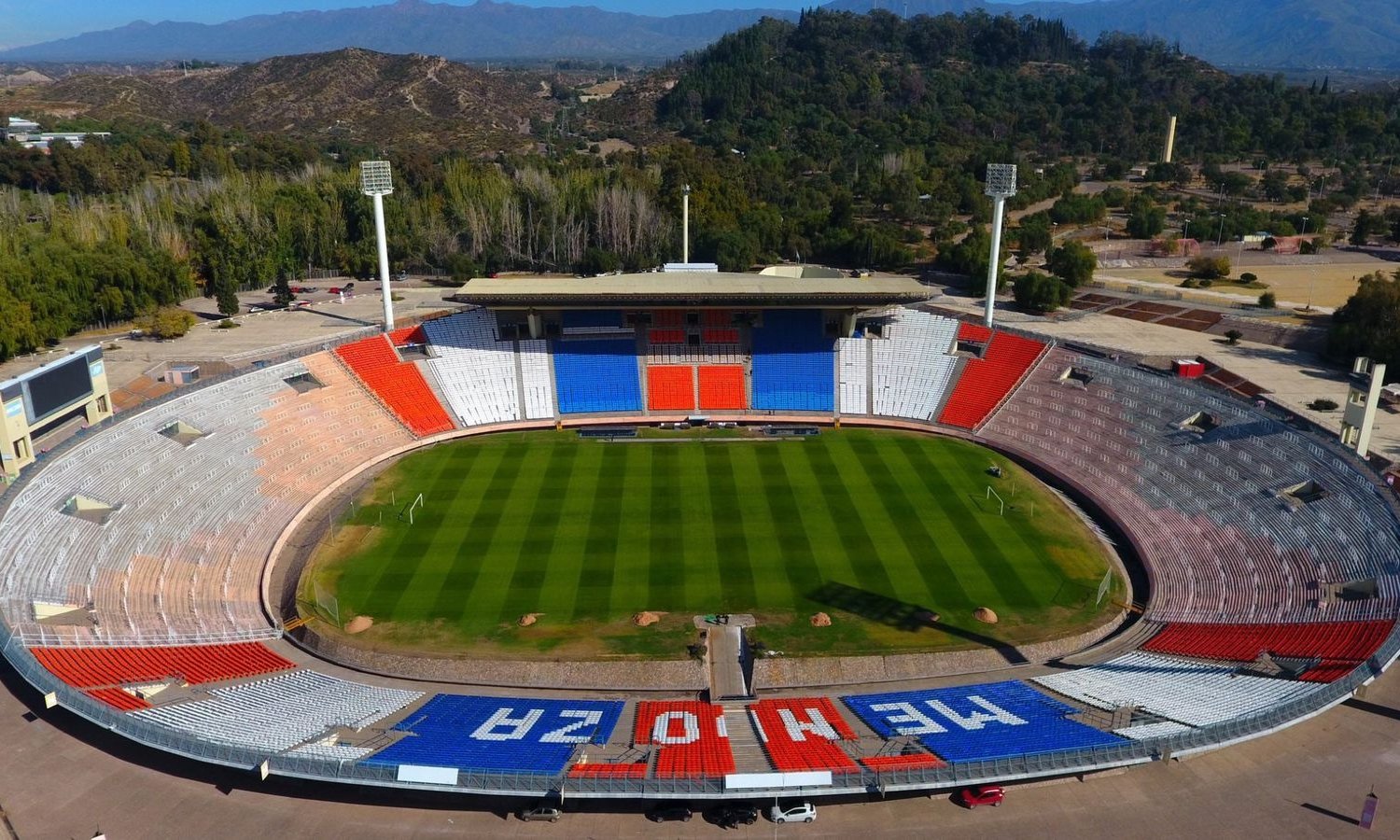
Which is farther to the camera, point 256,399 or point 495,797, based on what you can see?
point 256,399

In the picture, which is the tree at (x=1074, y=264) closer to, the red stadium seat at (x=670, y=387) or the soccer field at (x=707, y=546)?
the soccer field at (x=707, y=546)

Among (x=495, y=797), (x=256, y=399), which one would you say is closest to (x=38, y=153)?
(x=256, y=399)

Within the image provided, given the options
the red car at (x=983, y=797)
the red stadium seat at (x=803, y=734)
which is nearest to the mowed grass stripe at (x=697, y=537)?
the red stadium seat at (x=803, y=734)

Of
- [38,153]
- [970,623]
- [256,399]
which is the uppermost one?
[38,153]

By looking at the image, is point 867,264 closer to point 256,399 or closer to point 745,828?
point 256,399

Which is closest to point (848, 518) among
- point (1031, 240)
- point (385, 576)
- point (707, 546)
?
point (707, 546)

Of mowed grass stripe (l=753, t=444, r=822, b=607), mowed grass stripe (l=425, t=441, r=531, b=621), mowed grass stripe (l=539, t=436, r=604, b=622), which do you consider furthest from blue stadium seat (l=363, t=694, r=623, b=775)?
mowed grass stripe (l=753, t=444, r=822, b=607)

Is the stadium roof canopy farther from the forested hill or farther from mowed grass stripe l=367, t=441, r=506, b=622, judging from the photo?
the forested hill
